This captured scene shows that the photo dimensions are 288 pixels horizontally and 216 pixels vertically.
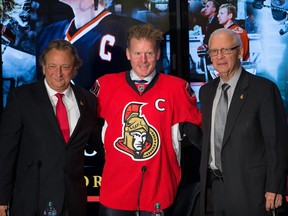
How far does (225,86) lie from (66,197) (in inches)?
44.3

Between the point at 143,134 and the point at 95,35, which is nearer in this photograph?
the point at 143,134

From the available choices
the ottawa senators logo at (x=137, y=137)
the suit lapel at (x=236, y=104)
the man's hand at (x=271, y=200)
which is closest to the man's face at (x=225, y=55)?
the suit lapel at (x=236, y=104)

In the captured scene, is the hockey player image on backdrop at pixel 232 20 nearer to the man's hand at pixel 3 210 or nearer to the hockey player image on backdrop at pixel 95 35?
the hockey player image on backdrop at pixel 95 35

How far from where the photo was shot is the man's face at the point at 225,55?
3279mm

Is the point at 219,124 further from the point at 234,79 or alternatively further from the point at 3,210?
the point at 3,210

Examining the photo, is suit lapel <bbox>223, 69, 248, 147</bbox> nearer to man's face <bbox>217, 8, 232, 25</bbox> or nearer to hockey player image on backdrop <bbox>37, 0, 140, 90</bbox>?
man's face <bbox>217, 8, 232, 25</bbox>

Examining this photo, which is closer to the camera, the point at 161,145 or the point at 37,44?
the point at 161,145

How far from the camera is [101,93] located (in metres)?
3.58

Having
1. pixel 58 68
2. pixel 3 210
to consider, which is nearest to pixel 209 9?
pixel 58 68

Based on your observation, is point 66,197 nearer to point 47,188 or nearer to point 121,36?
point 47,188

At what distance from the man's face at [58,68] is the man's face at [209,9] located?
1.45m

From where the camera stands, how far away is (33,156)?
3.17 metres

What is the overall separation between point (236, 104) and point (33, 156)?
3.88 ft

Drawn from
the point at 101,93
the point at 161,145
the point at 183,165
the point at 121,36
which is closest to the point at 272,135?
the point at 161,145
